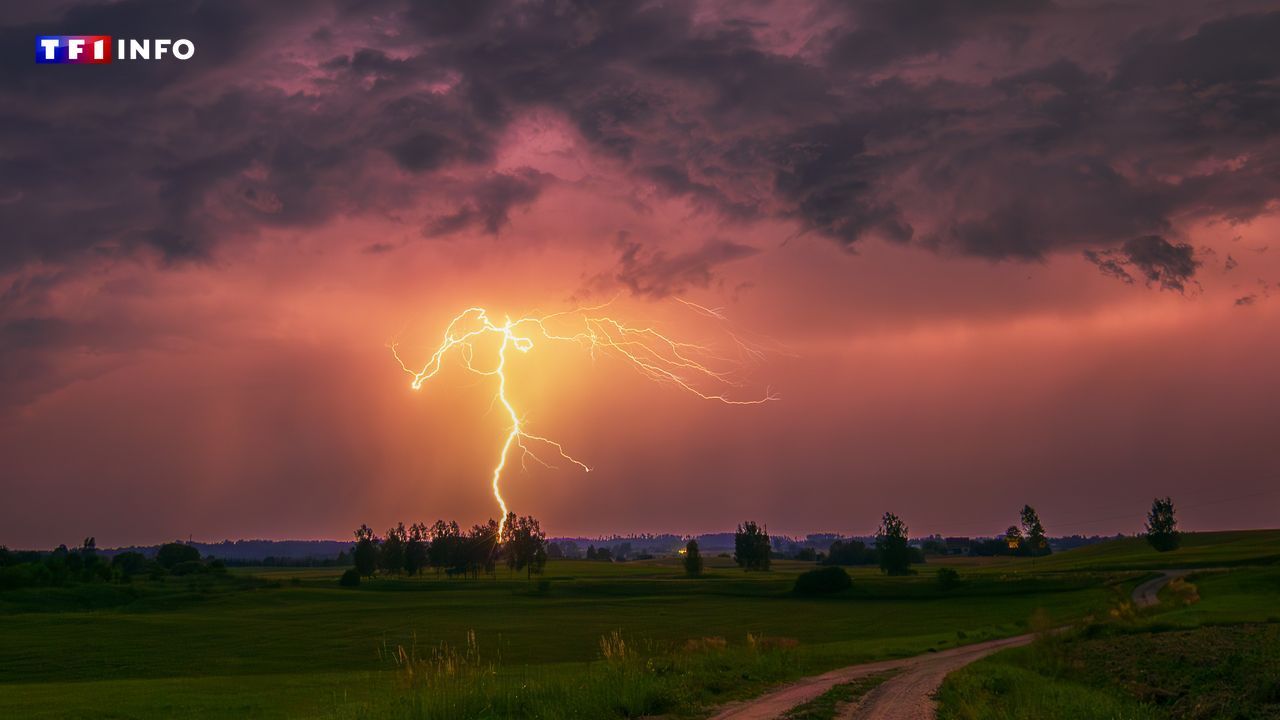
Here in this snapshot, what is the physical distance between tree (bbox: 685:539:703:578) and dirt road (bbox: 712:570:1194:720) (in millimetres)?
120375

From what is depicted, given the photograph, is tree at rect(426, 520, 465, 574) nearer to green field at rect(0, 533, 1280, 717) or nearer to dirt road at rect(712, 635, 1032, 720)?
green field at rect(0, 533, 1280, 717)

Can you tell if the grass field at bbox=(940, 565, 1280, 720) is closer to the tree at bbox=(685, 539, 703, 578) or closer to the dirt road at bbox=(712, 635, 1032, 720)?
the dirt road at bbox=(712, 635, 1032, 720)

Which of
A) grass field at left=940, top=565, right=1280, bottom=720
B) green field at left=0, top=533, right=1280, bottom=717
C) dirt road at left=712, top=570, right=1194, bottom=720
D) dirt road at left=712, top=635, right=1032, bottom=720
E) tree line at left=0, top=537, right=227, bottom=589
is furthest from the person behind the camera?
tree line at left=0, top=537, right=227, bottom=589

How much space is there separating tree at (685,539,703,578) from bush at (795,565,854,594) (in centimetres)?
5630

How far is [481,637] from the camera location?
5853cm

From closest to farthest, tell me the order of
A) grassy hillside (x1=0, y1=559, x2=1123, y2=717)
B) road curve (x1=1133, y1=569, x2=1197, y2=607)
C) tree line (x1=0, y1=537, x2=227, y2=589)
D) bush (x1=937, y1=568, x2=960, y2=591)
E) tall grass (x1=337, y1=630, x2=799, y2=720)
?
tall grass (x1=337, y1=630, x2=799, y2=720) < grassy hillside (x1=0, y1=559, x2=1123, y2=717) < road curve (x1=1133, y1=569, x2=1197, y2=607) < bush (x1=937, y1=568, x2=960, y2=591) < tree line (x1=0, y1=537, x2=227, y2=589)

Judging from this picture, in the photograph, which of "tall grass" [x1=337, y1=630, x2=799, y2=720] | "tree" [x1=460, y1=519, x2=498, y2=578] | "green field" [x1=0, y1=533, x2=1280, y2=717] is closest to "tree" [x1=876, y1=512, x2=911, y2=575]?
"green field" [x1=0, y1=533, x2=1280, y2=717]

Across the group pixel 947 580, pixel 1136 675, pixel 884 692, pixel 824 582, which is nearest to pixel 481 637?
pixel 884 692

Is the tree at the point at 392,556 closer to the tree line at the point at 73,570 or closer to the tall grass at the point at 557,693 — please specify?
the tree line at the point at 73,570

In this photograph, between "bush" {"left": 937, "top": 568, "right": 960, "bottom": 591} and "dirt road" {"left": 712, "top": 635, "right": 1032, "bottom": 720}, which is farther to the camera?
"bush" {"left": 937, "top": 568, "right": 960, "bottom": 591}

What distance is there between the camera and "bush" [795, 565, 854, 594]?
313 feet

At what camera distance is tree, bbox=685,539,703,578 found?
507 feet

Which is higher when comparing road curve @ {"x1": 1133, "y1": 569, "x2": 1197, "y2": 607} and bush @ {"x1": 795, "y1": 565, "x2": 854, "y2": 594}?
road curve @ {"x1": 1133, "y1": 569, "x2": 1197, "y2": 607}

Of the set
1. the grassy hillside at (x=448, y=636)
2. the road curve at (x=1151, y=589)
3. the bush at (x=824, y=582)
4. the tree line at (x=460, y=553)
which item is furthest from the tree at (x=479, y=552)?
the road curve at (x=1151, y=589)
